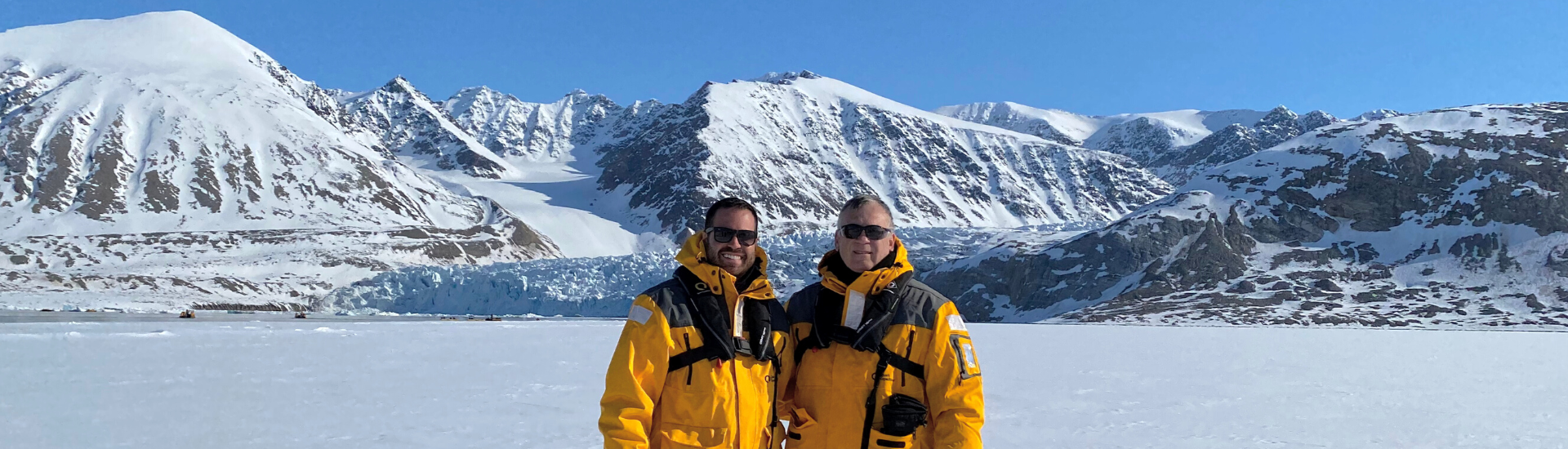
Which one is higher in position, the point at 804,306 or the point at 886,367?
the point at 804,306

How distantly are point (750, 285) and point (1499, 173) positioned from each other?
9880 centimetres

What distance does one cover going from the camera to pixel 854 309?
4824mm

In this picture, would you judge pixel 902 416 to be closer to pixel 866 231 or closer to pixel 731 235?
pixel 866 231

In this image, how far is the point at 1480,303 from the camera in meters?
64.0

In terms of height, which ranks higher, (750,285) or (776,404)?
(750,285)

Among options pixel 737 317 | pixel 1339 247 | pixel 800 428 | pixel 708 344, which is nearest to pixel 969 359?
pixel 800 428

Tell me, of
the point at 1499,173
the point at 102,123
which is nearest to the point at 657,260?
the point at 1499,173

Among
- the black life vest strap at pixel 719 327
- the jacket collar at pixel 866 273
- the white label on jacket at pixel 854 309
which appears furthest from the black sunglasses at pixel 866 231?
the black life vest strap at pixel 719 327

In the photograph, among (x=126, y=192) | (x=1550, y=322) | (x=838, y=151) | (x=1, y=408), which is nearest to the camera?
(x=1, y=408)

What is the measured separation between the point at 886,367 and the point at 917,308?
0.37m

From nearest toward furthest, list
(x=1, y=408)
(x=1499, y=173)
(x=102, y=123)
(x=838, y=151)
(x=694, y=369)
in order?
(x=694, y=369) → (x=1, y=408) → (x=1499, y=173) → (x=102, y=123) → (x=838, y=151)

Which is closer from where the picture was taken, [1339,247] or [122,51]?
[1339,247]

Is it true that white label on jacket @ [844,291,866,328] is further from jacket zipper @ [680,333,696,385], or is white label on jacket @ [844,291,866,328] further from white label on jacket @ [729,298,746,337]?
jacket zipper @ [680,333,696,385]

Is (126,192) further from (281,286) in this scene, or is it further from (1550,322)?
(1550,322)
